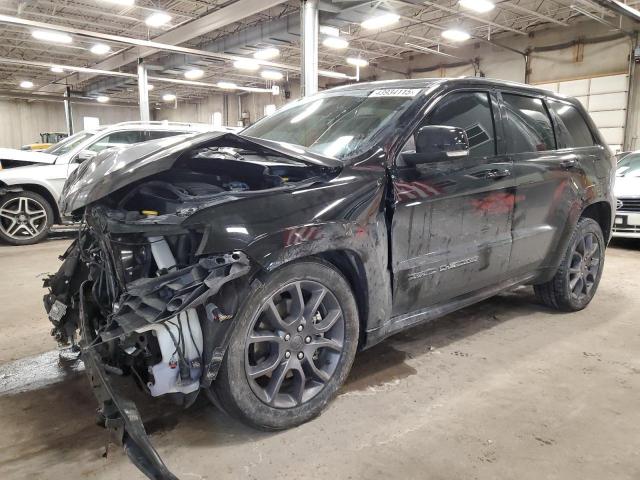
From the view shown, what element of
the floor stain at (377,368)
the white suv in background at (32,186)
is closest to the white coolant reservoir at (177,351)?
the floor stain at (377,368)

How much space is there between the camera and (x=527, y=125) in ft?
11.0

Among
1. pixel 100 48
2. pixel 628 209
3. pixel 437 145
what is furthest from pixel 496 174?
pixel 100 48

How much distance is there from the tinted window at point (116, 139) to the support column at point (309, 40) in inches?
118

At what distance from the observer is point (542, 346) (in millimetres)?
3275

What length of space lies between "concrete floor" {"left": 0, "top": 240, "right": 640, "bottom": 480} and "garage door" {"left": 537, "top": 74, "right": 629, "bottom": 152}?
11.6 metres

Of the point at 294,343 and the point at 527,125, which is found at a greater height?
the point at 527,125

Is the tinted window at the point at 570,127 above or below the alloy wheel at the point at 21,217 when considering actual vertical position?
above

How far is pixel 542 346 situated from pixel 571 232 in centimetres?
94

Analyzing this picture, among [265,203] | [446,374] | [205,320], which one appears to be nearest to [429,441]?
[446,374]

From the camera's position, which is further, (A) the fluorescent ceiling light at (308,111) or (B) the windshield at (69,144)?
(B) the windshield at (69,144)

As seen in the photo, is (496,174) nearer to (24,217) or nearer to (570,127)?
(570,127)

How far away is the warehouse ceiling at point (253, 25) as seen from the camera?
35.6 ft

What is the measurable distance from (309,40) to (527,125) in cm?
616

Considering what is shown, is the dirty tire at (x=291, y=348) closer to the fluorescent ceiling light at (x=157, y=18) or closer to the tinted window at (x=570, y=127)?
the tinted window at (x=570, y=127)
